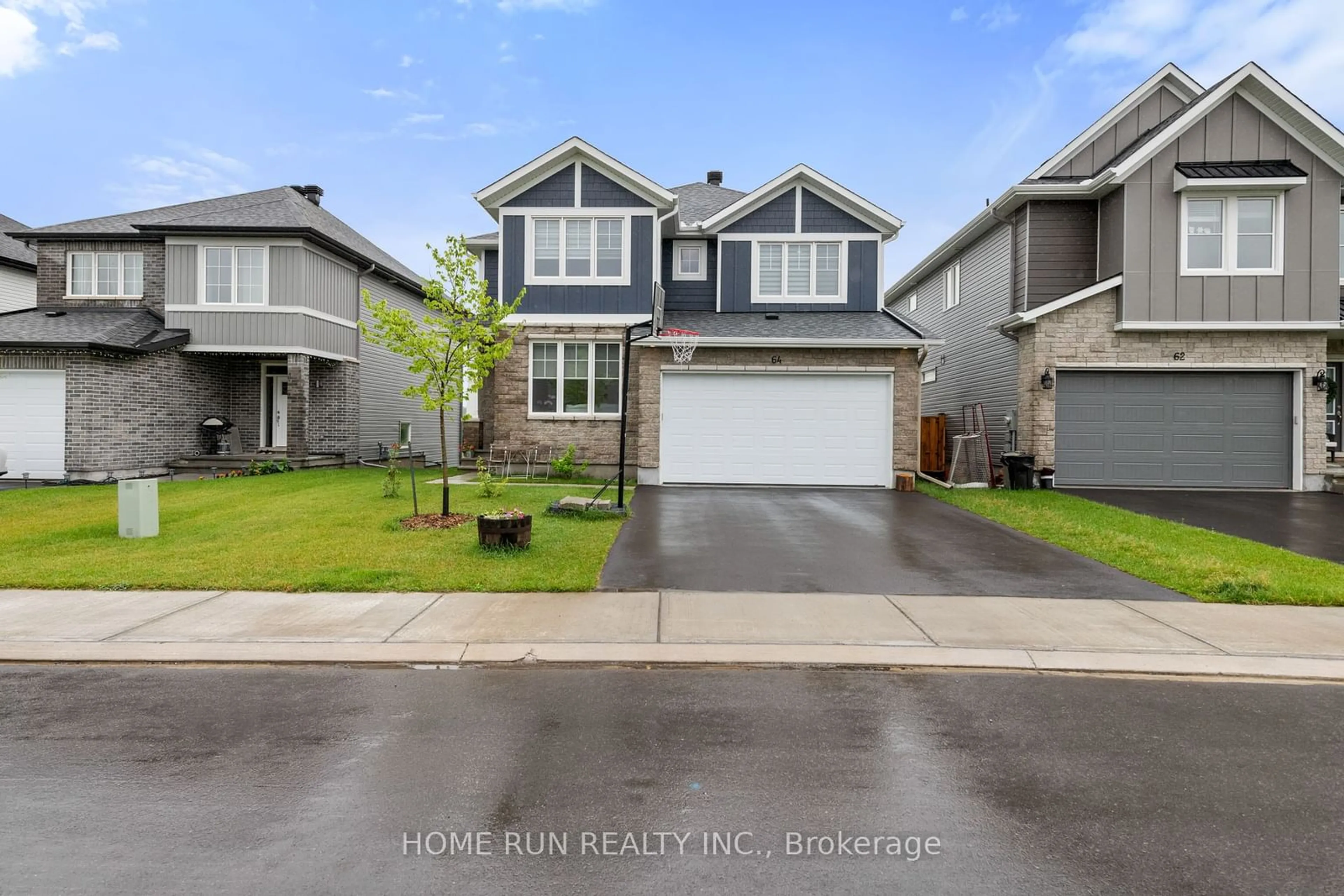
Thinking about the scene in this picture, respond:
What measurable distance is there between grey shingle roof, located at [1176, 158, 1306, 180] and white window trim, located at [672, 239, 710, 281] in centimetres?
1046

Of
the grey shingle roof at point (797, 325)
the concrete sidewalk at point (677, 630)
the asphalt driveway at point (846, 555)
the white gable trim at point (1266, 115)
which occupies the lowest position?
the concrete sidewalk at point (677, 630)

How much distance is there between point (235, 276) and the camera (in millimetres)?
18953

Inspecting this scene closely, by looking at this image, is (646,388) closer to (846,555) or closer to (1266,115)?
(846,555)

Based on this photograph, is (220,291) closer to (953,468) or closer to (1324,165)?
(953,468)

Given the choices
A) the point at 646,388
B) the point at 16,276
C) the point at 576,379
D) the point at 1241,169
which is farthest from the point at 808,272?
the point at 16,276

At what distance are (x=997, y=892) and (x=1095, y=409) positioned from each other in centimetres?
1604

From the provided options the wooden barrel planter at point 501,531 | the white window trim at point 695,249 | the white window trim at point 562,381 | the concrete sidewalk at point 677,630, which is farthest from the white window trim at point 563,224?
the concrete sidewalk at point 677,630

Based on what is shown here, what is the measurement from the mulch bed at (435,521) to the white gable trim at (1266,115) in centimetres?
1514

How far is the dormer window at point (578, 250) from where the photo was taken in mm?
17219

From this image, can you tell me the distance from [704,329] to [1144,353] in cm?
971

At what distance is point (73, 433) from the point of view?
1666 centimetres

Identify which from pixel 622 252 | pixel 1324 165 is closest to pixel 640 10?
pixel 622 252

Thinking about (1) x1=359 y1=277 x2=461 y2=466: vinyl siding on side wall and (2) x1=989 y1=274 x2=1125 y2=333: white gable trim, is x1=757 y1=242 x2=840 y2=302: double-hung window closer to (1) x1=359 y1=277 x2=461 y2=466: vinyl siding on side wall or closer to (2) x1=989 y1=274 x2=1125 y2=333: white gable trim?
(2) x1=989 y1=274 x2=1125 y2=333: white gable trim

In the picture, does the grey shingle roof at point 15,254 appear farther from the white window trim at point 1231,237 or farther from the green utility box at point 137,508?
the white window trim at point 1231,237
